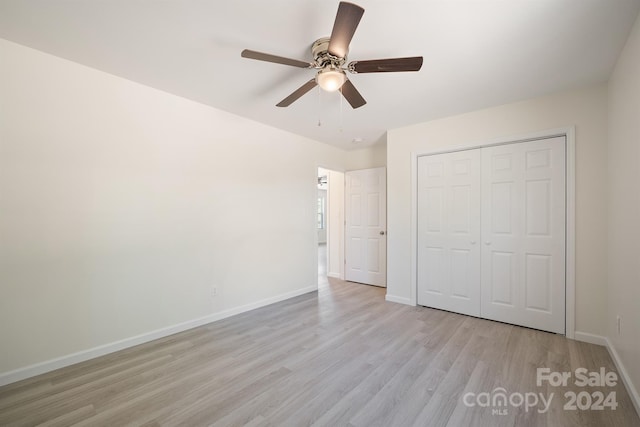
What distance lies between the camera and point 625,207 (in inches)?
80.1

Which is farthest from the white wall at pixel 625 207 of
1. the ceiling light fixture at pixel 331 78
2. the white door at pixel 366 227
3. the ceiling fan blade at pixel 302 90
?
the white door at pixel 366 227

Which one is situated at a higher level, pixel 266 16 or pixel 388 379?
pixel 266 16

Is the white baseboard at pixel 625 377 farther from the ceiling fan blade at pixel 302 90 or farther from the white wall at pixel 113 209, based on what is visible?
the white wall at pixel 113 209

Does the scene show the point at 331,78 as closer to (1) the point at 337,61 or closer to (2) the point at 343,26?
(1) the point at 337,61

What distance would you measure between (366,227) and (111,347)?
12.7 feet

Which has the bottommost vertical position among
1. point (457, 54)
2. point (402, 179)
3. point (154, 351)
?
point (154, 351)

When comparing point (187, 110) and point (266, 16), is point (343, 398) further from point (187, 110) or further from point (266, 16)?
point (187, 110)

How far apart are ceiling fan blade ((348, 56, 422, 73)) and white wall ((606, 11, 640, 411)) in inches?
57.5

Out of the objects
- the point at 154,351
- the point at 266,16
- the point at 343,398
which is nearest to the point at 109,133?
the point at 266,16

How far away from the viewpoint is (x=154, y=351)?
2.54 m

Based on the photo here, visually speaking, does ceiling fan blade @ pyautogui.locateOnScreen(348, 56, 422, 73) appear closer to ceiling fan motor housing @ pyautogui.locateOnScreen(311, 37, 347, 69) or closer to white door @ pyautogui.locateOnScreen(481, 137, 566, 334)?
ceiling fan motor housing @ pyautogui.locateOnScreen(311, 37, 347, 69)

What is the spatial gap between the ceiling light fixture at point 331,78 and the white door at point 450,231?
2215mm

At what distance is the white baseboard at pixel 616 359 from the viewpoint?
1.78m

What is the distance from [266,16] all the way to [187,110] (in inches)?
67.2
